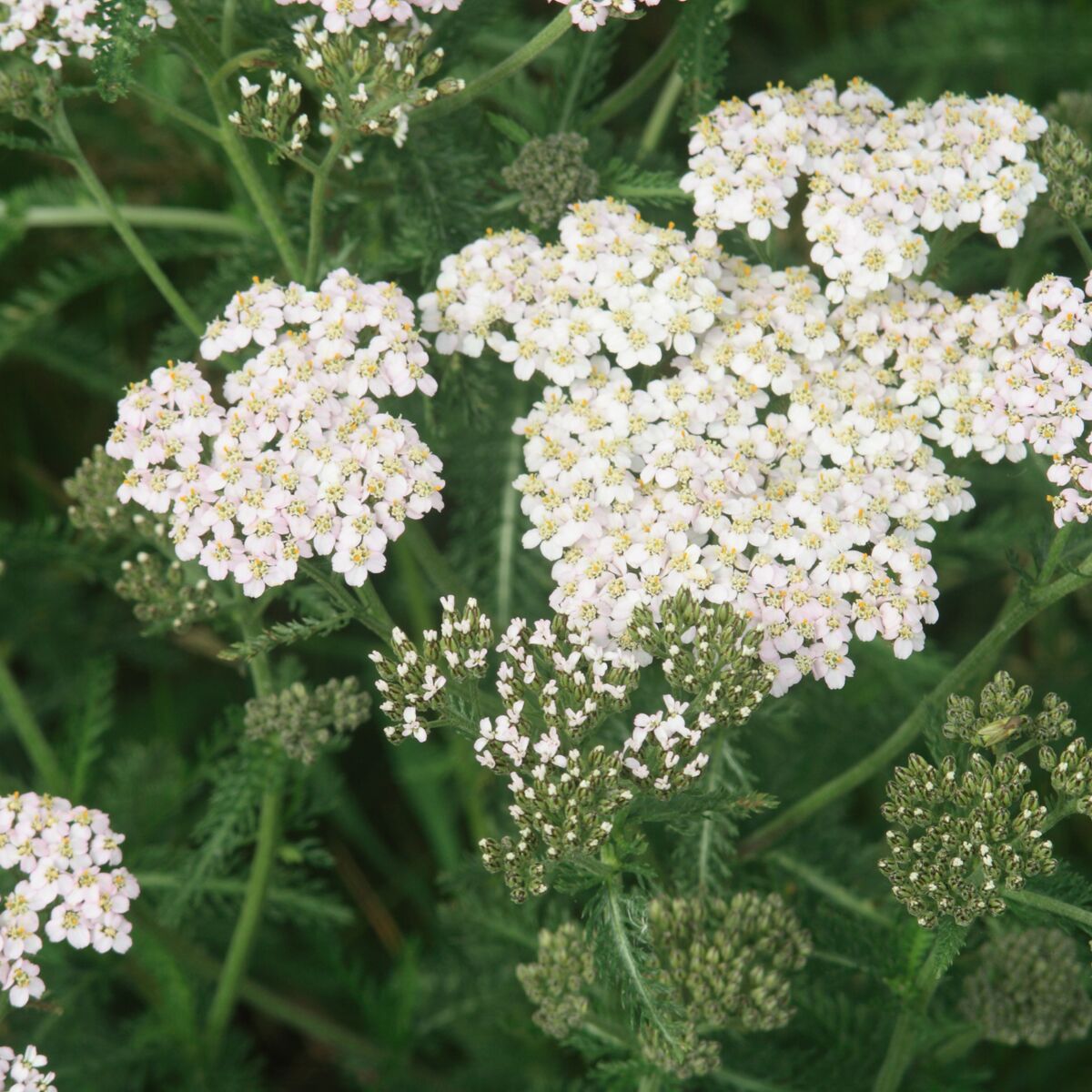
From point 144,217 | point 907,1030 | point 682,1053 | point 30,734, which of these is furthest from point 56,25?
point 907,1030

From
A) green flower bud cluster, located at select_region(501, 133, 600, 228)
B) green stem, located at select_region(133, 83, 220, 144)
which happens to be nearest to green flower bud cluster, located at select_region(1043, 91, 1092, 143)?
green flower bud cluster, located at select_region(501, 133, 600, 228)

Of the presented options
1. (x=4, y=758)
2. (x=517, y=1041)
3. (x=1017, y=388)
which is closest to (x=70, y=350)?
(x=4, y=758)

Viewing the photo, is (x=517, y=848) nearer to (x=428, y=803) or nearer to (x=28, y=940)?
(x=28, y=940)

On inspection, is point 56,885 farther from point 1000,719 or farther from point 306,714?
point 1000,719

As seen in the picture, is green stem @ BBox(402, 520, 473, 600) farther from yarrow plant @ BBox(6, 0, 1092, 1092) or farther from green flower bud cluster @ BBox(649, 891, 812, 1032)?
green flower bud cluster @ BBox(649, 891, 812, 1032)

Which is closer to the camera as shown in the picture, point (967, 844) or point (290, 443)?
point (967, 844)

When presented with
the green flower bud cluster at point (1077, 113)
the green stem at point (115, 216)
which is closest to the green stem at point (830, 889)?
the green stem at point (115, 216)

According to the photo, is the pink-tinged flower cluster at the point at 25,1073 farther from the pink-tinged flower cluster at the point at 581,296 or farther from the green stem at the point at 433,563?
the pink-tinged flower cluster at the point at 581,296
